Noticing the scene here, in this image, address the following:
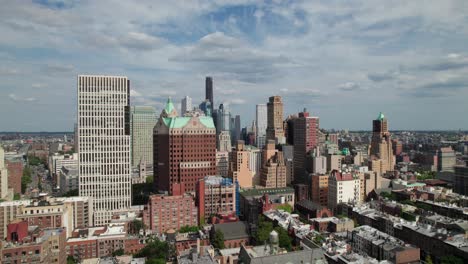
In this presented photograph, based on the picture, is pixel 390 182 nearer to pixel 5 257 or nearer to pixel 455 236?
pixel 455 236

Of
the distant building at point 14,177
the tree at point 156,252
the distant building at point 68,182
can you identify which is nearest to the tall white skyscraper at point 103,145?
the tree at point 156,252

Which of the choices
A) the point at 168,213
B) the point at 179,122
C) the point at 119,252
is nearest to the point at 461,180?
the point at 179,122

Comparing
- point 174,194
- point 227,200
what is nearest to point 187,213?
point 174,194

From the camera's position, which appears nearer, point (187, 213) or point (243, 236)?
point (243, 236)

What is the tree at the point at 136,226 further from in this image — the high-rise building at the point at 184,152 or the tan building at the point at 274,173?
the tan building at the point at 274,173

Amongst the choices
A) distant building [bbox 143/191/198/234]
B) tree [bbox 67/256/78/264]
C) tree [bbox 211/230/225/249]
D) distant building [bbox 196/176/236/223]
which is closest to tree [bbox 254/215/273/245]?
tree [bbox 211/230/225/249]

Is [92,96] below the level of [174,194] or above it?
above

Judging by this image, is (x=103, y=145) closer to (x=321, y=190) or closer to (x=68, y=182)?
(x=68, y=182)

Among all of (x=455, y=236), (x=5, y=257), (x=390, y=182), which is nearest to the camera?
(x=5, y=257)
